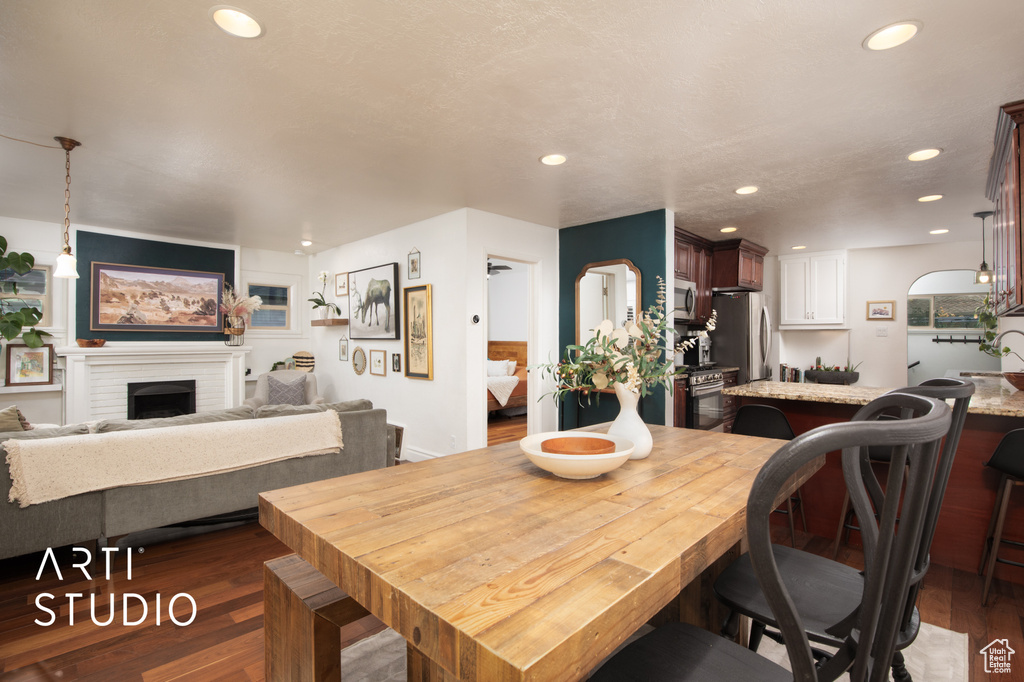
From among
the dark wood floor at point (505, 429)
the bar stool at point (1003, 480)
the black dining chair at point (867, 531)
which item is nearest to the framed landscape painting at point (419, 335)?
the dark wood floor at point (505, 429)

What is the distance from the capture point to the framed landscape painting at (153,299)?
5316mm

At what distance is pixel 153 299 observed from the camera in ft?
18.5

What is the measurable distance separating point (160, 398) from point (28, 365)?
115cm

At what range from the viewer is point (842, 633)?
100 cm

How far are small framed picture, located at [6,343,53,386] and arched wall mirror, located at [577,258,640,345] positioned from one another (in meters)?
5.47

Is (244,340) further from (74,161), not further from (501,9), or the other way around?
(501,9)

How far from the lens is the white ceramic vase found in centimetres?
167

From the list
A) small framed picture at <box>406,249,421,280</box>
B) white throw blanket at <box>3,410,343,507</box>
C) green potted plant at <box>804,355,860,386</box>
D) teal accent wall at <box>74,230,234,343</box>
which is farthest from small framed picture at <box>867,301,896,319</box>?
teal accent wall at <box>74,230,234,343</box>

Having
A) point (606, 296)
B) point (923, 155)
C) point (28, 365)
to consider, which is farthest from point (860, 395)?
point (28, 365)

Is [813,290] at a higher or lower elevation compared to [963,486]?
higher

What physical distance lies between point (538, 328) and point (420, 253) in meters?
1.40

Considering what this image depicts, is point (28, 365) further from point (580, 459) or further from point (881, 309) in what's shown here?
point (881, 309)

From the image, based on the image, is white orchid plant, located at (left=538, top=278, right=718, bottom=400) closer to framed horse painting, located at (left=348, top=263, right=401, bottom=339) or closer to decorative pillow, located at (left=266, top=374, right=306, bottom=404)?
framed horse painting, located at (left=348, top=263, right=401, bottom=339)

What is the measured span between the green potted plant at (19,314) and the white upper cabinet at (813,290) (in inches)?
336
